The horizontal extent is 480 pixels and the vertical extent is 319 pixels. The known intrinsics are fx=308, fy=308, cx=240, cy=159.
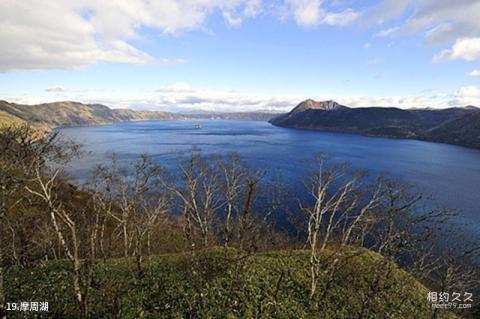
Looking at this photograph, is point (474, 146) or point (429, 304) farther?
point (474, 146)

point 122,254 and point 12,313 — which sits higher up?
point 12,313

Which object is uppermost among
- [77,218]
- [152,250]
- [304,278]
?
[304,278]

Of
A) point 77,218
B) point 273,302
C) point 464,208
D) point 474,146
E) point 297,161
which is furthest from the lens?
point 474,146

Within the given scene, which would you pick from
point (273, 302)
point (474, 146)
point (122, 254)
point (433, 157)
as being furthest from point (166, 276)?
point (474, 146)

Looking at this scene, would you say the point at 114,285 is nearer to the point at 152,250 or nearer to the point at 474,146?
the point at 152,250

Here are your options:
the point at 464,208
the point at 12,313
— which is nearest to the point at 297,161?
the point at 464,208

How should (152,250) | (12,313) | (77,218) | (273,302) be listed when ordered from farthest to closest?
(77,218)
(152,250)
(273,302)
(12,313)
